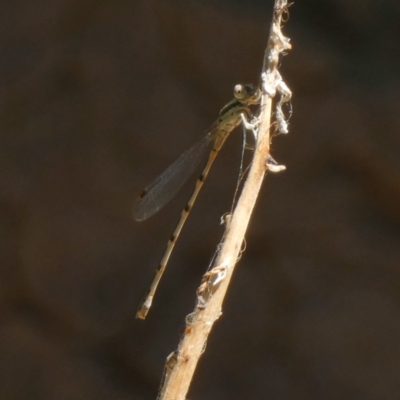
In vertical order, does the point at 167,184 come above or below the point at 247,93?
below

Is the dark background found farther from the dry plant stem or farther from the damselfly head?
the dry plant stem

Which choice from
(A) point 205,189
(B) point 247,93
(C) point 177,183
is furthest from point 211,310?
(A) point 205,189

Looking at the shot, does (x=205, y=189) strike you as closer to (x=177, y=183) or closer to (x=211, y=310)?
(x=177, y=183)

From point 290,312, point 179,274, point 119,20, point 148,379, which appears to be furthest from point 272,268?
point 119,20

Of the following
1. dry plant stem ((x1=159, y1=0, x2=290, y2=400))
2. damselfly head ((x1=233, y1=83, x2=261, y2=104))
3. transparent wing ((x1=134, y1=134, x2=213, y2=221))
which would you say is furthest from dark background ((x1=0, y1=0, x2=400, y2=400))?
dry plant stem ((x1=159, y1=0, x2=290, y2=400))

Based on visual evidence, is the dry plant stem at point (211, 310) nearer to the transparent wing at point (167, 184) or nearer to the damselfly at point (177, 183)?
the damselfly at point (177, 183)

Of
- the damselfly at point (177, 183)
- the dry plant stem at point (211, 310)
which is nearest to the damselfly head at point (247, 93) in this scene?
the damselfly at point (177, 183)
